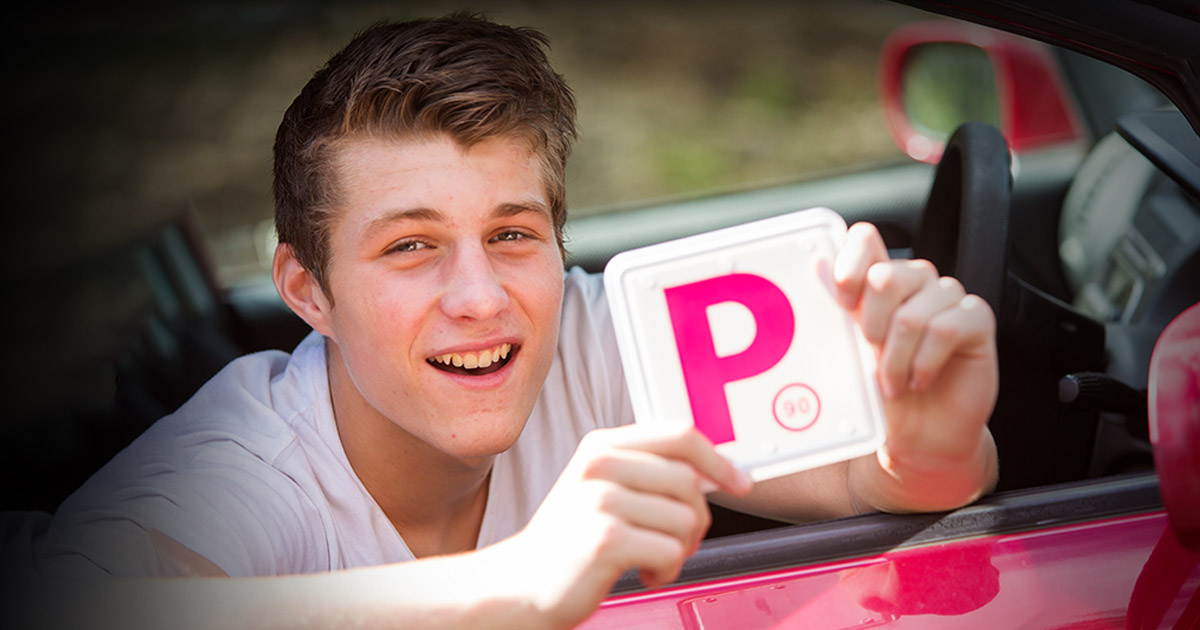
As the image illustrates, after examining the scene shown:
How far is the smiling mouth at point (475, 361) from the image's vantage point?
4.39 ft

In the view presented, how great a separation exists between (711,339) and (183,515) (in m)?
0.68

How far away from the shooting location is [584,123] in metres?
6.46

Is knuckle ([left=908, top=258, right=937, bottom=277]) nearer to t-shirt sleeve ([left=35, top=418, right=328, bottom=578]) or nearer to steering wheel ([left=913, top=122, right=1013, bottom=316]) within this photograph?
steering wheel ([left=913, top=122, right=1013, bottom=316])

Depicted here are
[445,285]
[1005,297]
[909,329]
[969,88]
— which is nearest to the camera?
[909,329]

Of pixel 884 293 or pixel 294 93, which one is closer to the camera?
pixel 884 293

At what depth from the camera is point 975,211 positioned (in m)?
1.58

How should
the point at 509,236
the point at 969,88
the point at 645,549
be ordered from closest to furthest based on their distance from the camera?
1. the point at 645,549
2. the point at 509,236
3. the point at 969,88

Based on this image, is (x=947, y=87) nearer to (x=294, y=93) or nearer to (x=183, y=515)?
(x=183, y=515)

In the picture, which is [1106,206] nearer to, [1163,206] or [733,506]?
[1163,206]

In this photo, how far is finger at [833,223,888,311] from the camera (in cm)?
97

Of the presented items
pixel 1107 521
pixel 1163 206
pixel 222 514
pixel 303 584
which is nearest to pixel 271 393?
pixel 222 514

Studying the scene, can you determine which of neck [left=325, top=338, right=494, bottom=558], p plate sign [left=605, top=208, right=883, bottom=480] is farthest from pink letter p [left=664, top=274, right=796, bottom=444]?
neck [left=325, top=338, right=494, bottom=558]

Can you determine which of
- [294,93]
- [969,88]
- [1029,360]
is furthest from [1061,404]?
[294,93]

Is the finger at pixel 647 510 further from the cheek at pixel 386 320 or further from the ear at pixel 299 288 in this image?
the ear at pixel 299 288
